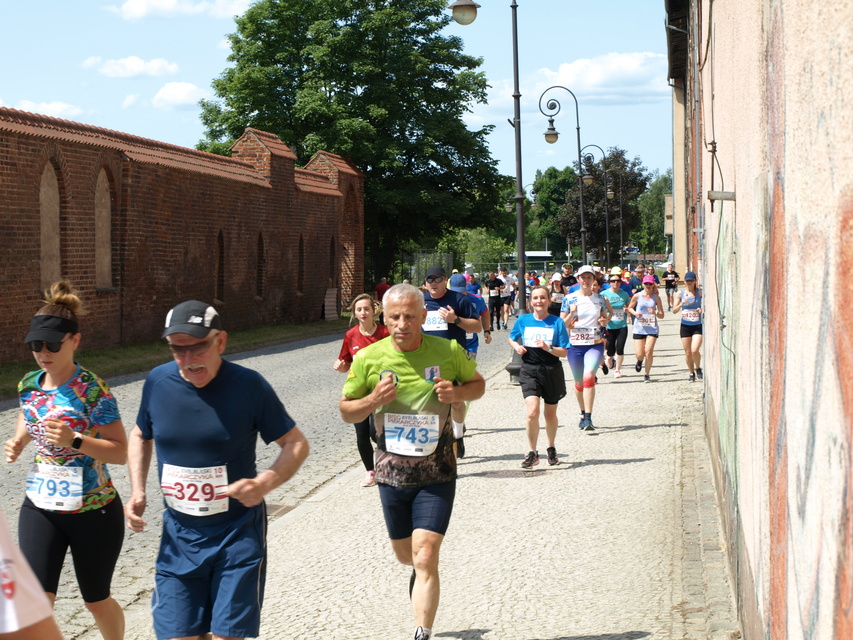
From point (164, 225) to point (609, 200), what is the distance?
53117mm

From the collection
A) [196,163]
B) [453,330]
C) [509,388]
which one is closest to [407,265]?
[196,163]

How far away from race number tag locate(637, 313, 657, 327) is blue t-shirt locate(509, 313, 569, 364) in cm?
842

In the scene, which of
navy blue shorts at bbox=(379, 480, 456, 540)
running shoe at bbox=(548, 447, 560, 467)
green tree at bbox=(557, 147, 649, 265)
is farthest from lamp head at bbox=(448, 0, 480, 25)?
green tree at bbox=(557, 147, 649, 265)

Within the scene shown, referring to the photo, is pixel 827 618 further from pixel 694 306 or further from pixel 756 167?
pixel 694 306

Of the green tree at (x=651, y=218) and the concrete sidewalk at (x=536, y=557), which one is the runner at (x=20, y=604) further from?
the green tree at (x=651, y=218)

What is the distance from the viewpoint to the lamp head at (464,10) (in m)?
18.5

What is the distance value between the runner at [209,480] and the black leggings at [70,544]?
2.03 ft

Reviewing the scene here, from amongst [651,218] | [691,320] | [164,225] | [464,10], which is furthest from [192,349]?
[651,218]

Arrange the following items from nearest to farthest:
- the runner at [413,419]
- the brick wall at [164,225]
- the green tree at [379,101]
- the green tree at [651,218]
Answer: the runner at [413,419]
the brick wall at [164,225]
the green tree at [379,101]
the green tree at [651,218]

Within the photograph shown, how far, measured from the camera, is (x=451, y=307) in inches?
385

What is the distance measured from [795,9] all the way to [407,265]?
169 feet

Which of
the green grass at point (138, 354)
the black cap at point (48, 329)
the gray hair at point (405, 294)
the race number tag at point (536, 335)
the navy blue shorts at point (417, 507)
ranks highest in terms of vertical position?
the gray hair at point (405, 294)

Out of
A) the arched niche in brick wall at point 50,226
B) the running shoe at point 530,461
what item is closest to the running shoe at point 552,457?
the running shoe at point 530,461

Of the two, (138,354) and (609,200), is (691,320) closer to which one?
(138,354)
